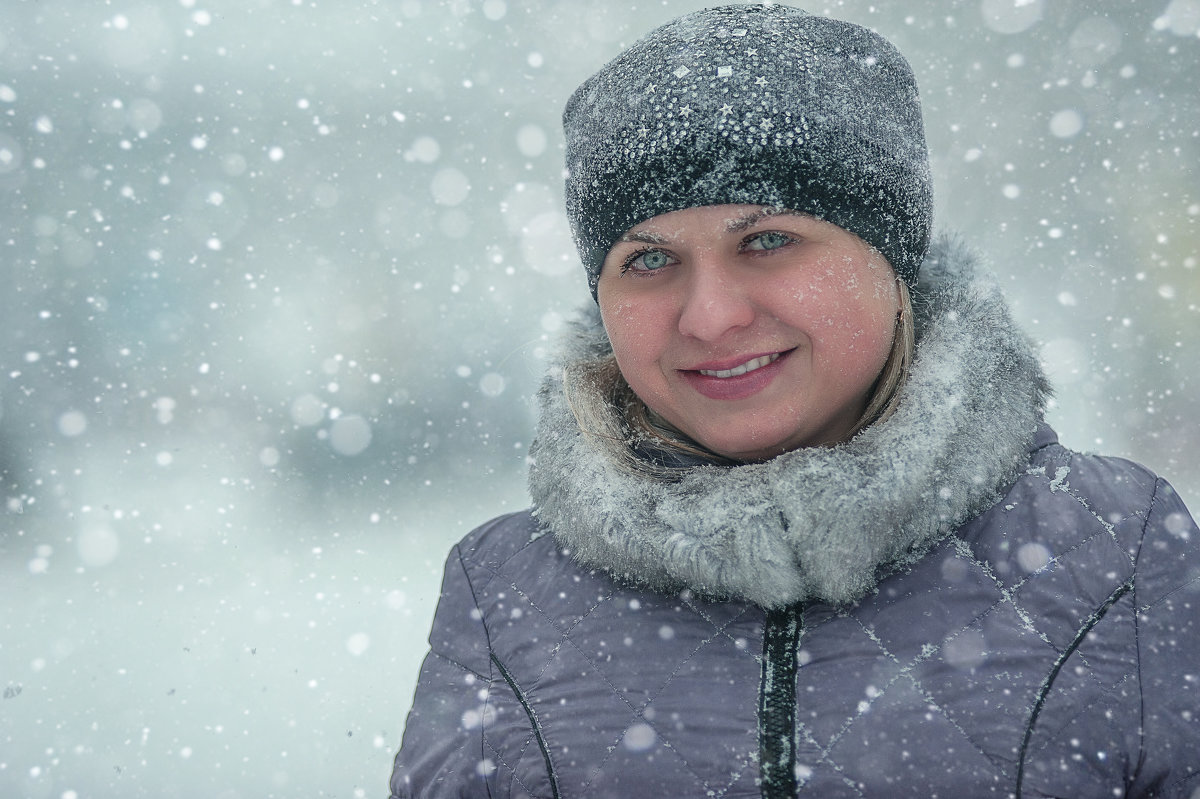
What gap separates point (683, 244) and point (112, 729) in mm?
3268

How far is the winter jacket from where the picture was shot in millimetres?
948

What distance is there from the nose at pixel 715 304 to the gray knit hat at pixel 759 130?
0.12 m

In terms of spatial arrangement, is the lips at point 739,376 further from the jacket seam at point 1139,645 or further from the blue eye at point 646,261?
the jacket seam at point 1139,645

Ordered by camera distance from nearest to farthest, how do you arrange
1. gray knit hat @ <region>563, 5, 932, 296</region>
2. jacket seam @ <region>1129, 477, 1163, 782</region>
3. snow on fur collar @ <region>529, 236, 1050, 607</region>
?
jacket seam @ <region>1129, 477, 1163, 782</region> → snow on fur collar @ <region>529, 236, 1050, 607</region> → gray knit hat @ <region>563, 5, 932, 296</region>

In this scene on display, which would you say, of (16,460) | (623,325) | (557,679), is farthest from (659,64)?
(16,460)

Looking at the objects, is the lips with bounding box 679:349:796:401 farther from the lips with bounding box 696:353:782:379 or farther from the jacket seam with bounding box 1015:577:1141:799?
the jacket seam with bounding box 1015:577:1141:799

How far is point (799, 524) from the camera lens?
3.53 feet

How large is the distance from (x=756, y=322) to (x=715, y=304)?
8 centimetres

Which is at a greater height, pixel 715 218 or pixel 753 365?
pixel 715 218

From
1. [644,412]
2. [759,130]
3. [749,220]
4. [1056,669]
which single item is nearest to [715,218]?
[749,220]

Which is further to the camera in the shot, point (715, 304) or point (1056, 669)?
point (715, 304)

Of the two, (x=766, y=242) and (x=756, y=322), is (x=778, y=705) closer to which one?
(x=756, y=322)

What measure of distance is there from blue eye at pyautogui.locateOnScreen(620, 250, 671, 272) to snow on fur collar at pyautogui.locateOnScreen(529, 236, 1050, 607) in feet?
1.19

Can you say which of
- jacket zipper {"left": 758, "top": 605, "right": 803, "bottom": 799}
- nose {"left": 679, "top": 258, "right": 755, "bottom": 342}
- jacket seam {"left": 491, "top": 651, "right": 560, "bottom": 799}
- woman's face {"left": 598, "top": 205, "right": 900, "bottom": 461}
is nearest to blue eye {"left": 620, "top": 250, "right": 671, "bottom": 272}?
woman's face {"left": 598, "top": 205, "right": 900, "bottom": 461}
